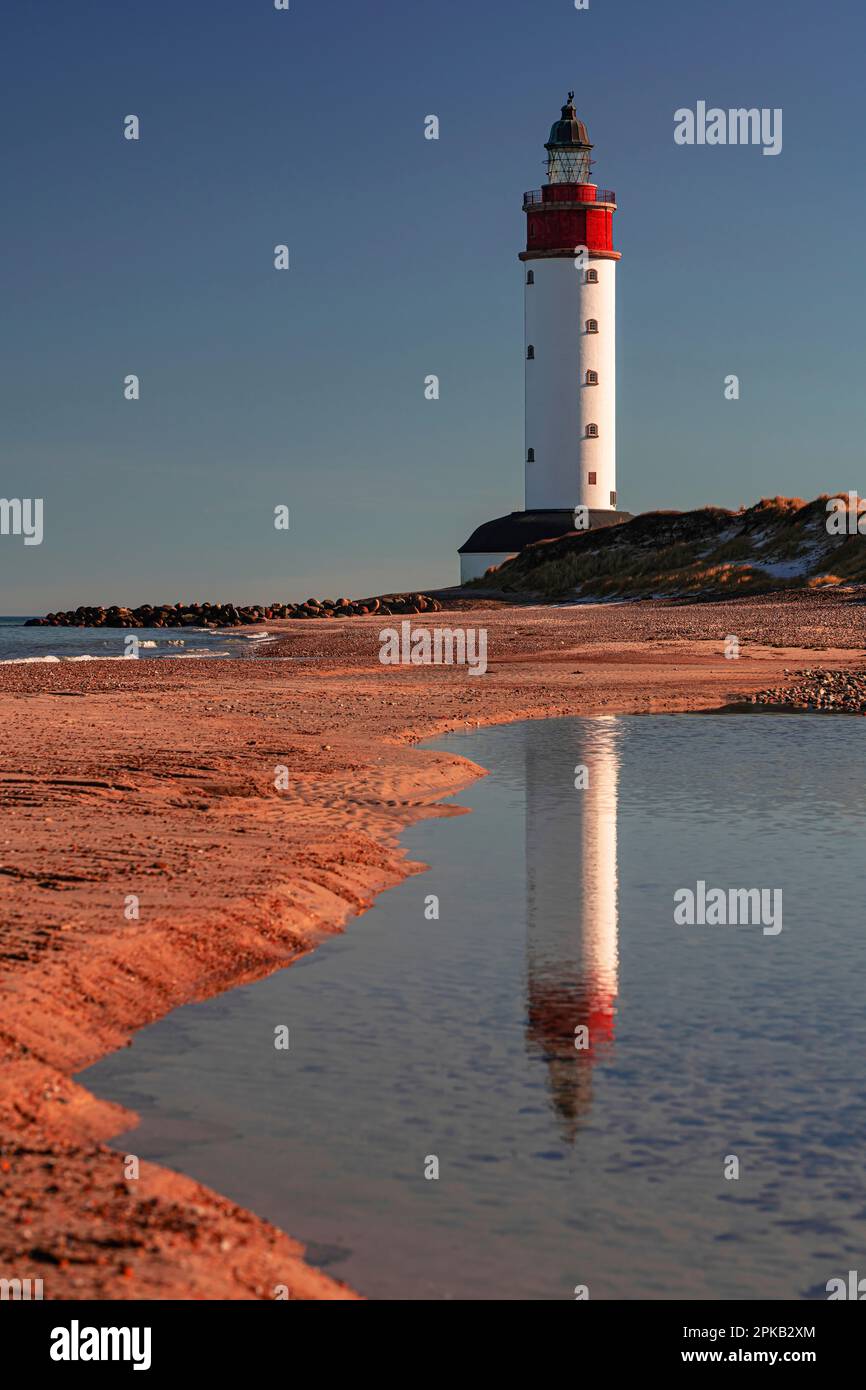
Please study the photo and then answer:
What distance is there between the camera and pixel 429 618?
54625mm

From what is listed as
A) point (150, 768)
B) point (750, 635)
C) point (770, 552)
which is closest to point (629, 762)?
point (150, 768)

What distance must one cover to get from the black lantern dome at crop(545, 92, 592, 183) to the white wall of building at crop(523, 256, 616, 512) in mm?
3827

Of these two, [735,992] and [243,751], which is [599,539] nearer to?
[243,751]

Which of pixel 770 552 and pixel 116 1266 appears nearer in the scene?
pixel 116 1266

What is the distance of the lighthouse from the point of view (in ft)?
212

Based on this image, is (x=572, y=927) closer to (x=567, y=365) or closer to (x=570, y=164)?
(x=567, y=365)

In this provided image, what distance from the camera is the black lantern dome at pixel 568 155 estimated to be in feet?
215

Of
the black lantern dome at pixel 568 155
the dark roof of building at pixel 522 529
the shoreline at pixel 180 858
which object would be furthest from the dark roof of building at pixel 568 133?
the shoreline at pixel 180 858

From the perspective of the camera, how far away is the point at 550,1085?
7438 mm

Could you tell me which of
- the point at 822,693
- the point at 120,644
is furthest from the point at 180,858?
the point at 120,644

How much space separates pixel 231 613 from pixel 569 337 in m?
18.6

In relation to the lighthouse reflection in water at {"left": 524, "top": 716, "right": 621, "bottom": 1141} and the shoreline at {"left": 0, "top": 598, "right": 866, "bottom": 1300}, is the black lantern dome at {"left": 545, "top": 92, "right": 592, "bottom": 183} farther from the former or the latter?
the lighthouse reflection in water at {"left": 524, "top": 716, "right": 621, "bottom": 1141}

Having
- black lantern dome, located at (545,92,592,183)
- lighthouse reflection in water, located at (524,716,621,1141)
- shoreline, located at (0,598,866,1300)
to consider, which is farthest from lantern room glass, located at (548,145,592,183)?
lighthouse reflection in water, located at (524,716,621,1141)
